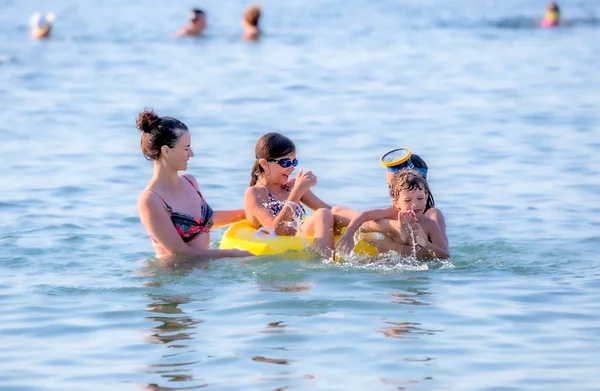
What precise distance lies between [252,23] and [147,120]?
17683mm

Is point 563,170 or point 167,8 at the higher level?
point 167,8

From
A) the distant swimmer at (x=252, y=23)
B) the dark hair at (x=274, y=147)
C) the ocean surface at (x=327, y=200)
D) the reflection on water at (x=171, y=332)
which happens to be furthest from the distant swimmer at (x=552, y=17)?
the reflection on water at (x=171, y=332)

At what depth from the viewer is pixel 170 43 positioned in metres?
24.9

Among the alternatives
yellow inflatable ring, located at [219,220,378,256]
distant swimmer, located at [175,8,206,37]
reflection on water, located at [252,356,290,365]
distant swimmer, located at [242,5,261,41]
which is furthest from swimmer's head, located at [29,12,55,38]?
reflection on water, located at [252,356,290,365]

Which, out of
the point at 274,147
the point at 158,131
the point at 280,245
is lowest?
the point at 280,245

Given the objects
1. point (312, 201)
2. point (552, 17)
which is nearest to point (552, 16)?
point (552, 17)

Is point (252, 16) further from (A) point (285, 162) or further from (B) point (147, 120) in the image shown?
(B) point (147, 120)

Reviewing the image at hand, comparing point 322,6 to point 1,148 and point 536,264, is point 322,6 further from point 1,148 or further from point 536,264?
point 536,264

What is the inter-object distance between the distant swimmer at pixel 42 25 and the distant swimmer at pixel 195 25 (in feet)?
9.26

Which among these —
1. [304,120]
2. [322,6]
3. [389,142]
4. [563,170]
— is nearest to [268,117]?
[304,120]

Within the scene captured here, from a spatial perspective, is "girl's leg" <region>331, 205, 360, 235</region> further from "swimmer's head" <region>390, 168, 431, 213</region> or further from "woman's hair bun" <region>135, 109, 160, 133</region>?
"woman's hair bun" <region>135, 109, 160, 133</region>

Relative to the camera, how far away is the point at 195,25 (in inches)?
989

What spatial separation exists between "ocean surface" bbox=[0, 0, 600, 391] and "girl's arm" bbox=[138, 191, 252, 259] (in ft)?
0.33

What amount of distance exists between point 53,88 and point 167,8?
17.3 meters
